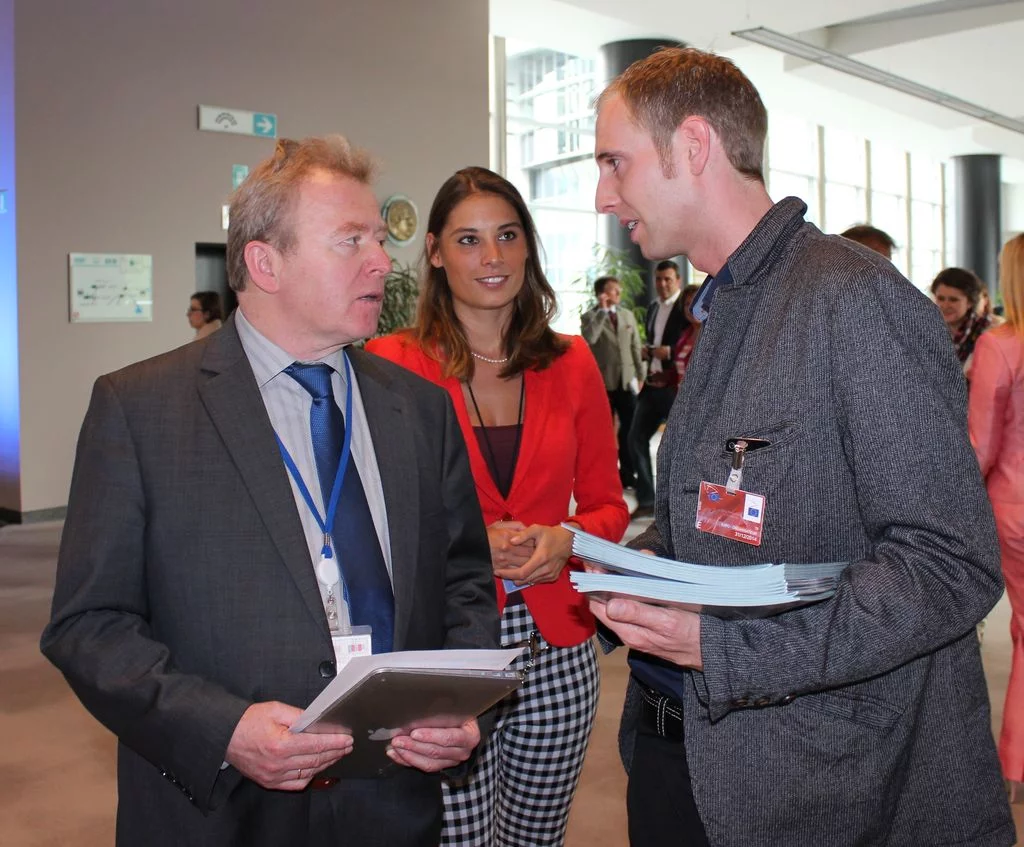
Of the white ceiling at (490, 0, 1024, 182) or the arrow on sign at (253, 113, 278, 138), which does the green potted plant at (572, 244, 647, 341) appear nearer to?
the white ceiling at (490, 0, 1024, 182)

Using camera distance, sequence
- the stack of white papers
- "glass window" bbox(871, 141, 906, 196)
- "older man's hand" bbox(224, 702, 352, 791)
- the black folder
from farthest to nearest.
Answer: "glass window" bbox(871, 141, 906, 196), "older man's hand" bbox(224, 702, 352, 791), the black folder, the stack of white papers

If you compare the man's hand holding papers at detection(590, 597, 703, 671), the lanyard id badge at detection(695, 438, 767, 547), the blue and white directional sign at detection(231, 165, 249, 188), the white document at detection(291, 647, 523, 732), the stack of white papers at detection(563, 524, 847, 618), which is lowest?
the white document at detection(291, 647, 523, 732)

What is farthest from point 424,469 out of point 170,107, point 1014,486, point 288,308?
point 170,107

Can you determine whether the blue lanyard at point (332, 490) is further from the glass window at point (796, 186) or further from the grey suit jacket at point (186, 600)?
the glass window at point (796, 186)

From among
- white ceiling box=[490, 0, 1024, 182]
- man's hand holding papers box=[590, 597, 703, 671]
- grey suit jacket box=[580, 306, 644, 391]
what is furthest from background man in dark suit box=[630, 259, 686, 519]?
man's hand holding papers box=[590, 597, 703, 671]

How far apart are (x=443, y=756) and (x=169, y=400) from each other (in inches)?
27.3

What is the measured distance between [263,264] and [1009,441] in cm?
274

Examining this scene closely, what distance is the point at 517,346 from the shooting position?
248 centimetres

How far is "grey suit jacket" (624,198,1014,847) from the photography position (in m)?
1.17

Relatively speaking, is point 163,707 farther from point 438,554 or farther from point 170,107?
point 170,107

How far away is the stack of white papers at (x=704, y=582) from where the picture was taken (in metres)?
1.14

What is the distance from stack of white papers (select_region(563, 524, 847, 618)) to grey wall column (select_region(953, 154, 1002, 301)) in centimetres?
2263

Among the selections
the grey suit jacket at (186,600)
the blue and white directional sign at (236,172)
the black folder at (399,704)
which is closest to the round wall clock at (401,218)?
the blue and white directional sign at (236,172)

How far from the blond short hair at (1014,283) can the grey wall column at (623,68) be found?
9.06m
